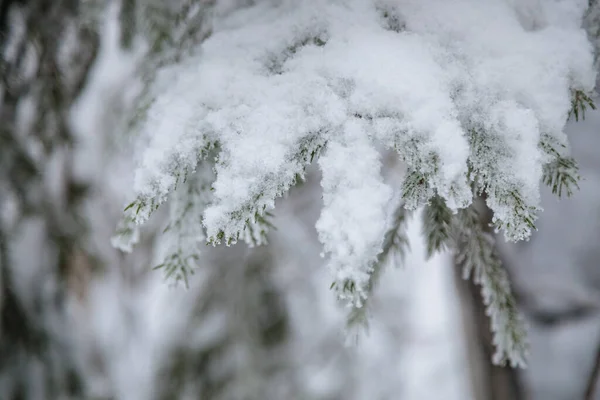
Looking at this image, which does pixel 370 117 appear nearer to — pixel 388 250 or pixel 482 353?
pixel 388 250

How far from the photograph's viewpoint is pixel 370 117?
0.75 m

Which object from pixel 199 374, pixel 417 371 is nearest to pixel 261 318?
pixel 199 374

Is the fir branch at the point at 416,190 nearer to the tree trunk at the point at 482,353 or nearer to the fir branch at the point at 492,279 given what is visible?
the fir branch at the point at 492,279

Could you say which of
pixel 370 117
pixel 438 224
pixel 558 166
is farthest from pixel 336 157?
pixel 558 166

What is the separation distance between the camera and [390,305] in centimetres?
396

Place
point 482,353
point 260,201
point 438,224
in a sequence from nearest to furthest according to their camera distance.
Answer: point 260,201
point 438,224
point 482,353

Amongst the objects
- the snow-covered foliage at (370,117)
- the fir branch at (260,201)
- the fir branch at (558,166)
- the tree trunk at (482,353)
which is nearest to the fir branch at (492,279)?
the snow-covered foliage at (370,117)

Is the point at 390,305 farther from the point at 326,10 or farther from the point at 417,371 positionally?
the point at 326,10

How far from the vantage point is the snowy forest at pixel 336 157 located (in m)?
0.69

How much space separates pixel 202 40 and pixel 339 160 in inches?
19.3

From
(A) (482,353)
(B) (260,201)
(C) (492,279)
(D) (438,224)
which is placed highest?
(B) (260,201)

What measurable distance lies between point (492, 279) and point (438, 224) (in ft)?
0.59

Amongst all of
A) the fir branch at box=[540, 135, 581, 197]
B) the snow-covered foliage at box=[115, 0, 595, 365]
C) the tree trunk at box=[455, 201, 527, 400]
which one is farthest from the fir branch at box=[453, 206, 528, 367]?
the tree trunk at box=[455, 201, 527, 400]

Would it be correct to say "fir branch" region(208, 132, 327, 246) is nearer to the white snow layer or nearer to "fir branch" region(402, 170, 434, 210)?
the white snow layer
